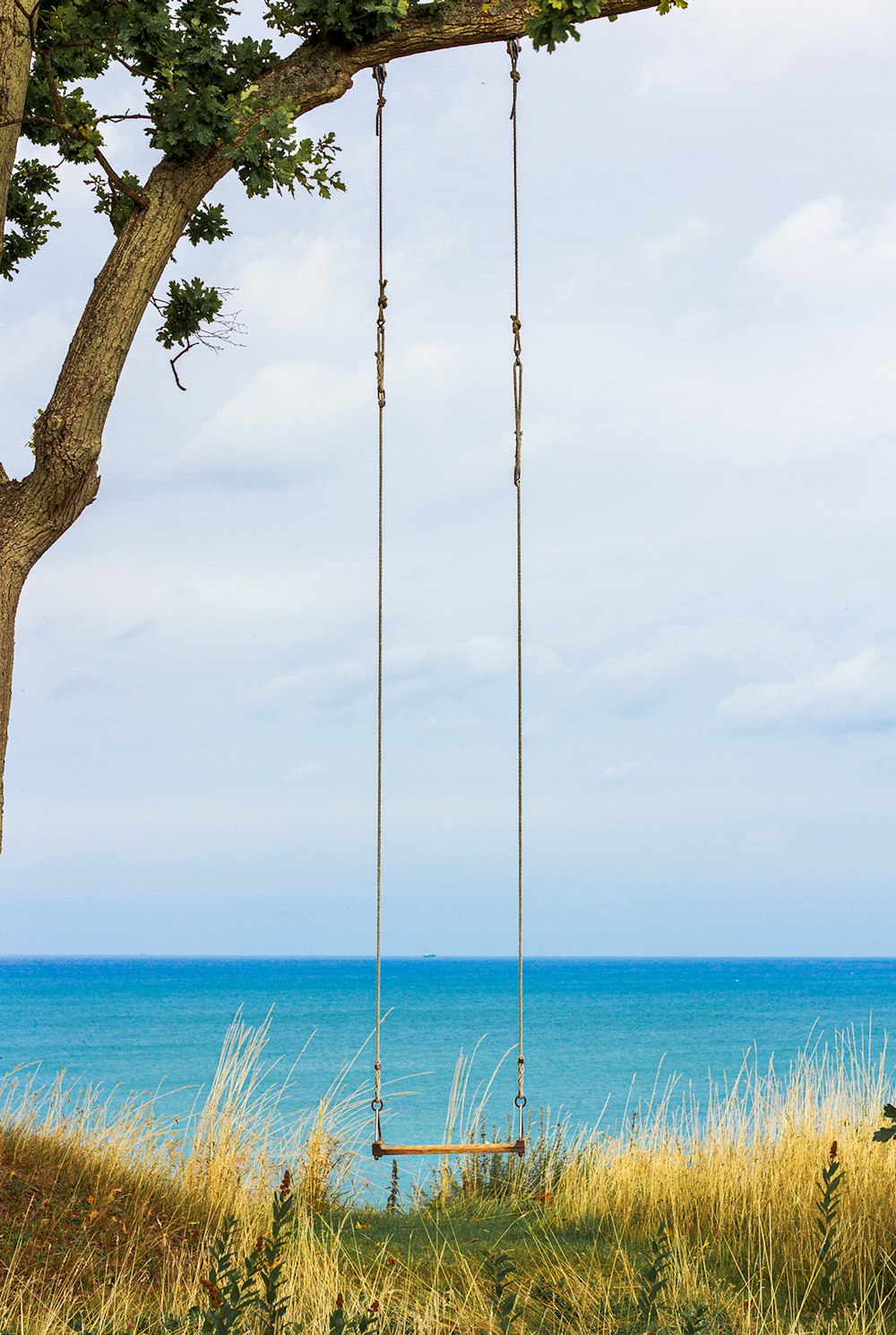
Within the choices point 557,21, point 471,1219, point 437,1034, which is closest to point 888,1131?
point 471,1219

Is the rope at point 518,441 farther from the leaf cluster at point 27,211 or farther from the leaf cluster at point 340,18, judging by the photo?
the leaf cluster at point 27,211

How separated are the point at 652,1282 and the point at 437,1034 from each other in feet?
119

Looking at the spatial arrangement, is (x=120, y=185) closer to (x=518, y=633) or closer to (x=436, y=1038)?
(x=518, y=633)

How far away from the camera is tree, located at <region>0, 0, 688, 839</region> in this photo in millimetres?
4059

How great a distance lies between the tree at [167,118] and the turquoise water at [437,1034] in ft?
32.8

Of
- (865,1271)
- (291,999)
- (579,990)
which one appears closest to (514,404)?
(865,1271)

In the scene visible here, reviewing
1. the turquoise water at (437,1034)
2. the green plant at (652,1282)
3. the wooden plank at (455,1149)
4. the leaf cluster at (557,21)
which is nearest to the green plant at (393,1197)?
the green plant at (652,1282)

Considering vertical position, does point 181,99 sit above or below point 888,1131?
above

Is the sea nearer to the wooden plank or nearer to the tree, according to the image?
the wooden plank

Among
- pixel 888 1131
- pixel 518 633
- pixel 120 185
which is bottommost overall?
pixel 888 1131

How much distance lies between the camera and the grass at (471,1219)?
134 inches

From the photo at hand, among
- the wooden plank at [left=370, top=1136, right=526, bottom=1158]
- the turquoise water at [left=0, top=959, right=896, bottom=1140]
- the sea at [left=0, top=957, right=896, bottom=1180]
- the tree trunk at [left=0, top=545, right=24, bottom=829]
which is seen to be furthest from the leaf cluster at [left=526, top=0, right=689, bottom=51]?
the turquoise water at [left=0, top=959, right=896, bottom=1140]

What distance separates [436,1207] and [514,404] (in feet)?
12.4

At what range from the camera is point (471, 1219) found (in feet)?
17.4
